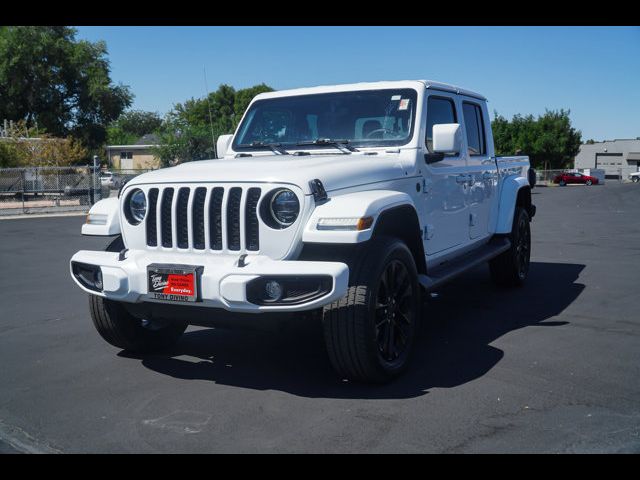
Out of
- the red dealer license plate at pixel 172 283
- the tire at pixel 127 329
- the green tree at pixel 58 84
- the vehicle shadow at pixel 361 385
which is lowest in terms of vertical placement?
the vehicle shadow at pixel 361 385

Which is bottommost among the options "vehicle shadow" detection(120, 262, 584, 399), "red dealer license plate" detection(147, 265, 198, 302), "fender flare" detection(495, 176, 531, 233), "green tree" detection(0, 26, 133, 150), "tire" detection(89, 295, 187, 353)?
"vehicle shadow" detection(120, 262, 584, 399)

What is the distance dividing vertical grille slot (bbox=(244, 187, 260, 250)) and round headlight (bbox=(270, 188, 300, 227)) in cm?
11

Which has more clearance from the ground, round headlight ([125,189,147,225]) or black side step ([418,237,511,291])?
round headlight ([125,189,147,225])

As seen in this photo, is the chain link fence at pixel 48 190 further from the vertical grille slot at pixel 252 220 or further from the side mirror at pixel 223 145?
the vertical grille slot at pixel 252 220

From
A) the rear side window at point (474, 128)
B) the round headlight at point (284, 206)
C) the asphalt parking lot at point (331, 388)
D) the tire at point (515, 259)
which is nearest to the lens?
the asphalt parking lot at point (331, 388)

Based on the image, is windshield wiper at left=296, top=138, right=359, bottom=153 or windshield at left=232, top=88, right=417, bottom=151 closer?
windshield wiper at left=296, top=138, right=359, bottom=153

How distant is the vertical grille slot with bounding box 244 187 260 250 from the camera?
4164 millimetres

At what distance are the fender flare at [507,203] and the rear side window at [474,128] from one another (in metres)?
0.58

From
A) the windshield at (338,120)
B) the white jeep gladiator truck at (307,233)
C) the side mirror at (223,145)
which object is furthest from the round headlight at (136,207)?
the side mirror at (223,145)

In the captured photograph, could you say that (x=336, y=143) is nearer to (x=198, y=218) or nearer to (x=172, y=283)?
(x=198, y=218)

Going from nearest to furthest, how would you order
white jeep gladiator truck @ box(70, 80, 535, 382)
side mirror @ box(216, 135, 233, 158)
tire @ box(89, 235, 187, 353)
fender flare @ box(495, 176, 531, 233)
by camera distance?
1. white jeep gladiator truck @ box(70, 80, 535, 382)
2. tire @ box(89, 235, 187, 353)
3. side mirror @ box(216, 135, 233, 158)
4. fender flare @ box(495, 176, 531, 233)

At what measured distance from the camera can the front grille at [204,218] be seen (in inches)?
165

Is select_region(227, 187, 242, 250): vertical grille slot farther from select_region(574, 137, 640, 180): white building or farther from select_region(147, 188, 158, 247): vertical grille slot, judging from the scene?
select_region(574, 137, 640, 180): white building

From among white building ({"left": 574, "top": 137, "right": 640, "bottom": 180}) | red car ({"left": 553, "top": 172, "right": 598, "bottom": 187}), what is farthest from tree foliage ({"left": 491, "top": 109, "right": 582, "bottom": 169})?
white building ({"left": 574, "top": 137, "right": 640, "bottom": 180})
